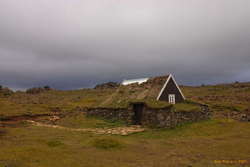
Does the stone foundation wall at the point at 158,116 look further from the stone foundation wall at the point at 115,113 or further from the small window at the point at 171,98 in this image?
the small window at the point at 171,98

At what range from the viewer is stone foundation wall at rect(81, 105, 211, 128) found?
83.0 feet

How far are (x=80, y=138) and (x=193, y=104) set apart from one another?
15.5m

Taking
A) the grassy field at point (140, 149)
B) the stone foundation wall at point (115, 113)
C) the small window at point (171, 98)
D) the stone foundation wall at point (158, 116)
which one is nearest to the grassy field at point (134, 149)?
the grassy field at point (140, 149)

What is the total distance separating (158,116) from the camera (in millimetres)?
25516

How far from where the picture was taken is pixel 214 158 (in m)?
14.4

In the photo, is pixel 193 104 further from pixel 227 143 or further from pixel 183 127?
pixel 227 143

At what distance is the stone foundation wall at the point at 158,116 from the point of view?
25297mm

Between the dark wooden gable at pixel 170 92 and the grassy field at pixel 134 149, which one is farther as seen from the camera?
the dark wooden gable at pixel 170 92

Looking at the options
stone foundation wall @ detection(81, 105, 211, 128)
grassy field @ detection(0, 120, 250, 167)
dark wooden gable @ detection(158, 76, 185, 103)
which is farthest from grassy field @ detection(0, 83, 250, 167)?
dark wooden gable @ detection(158, 76, 185, 103)

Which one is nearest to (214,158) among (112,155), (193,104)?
(112,155)

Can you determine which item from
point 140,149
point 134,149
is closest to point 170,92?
point 140,149

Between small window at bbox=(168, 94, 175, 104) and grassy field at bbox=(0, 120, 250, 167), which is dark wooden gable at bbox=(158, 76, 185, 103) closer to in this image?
small window at bbox=(168, 94, 175, 104)

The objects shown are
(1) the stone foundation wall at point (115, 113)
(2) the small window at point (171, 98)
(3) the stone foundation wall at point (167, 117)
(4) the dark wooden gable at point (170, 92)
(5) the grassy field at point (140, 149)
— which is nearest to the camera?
(5) the grassy field at point (140, 149)

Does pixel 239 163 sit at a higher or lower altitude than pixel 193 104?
lower
